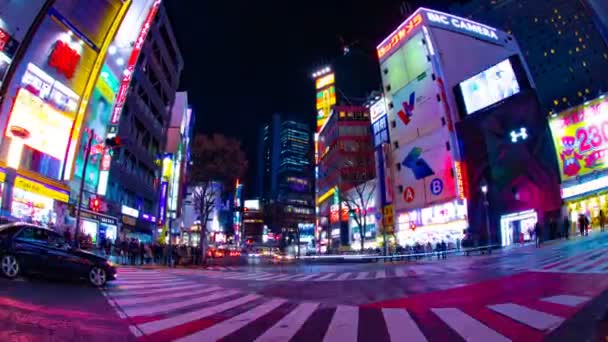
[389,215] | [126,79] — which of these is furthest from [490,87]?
[126,79]

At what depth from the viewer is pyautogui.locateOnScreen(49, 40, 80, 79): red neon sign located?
87.2ft

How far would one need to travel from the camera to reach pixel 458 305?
27.9 ft

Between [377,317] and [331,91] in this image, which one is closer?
[377,317]

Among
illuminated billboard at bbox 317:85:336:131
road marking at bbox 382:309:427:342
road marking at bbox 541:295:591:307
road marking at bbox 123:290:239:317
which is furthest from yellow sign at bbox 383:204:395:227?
illuminated billboard at bbox 317:85:336:131

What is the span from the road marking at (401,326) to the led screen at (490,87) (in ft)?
137

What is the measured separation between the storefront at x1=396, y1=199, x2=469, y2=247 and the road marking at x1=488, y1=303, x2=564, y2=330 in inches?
1423

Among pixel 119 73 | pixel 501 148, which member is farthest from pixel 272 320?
pixel 501 148

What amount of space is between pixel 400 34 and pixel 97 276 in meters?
59.8

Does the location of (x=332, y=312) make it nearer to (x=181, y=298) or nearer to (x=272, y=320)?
(x=272, y=320)

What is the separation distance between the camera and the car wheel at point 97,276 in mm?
11320

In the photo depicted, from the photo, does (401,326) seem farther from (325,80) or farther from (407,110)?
(325,80)

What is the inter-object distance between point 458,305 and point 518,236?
124 ft

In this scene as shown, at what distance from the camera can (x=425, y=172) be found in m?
53.1

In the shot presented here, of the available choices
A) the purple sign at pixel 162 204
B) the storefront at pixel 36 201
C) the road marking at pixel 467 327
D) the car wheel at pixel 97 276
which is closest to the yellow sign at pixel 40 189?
the storefront at pixel 36 201
